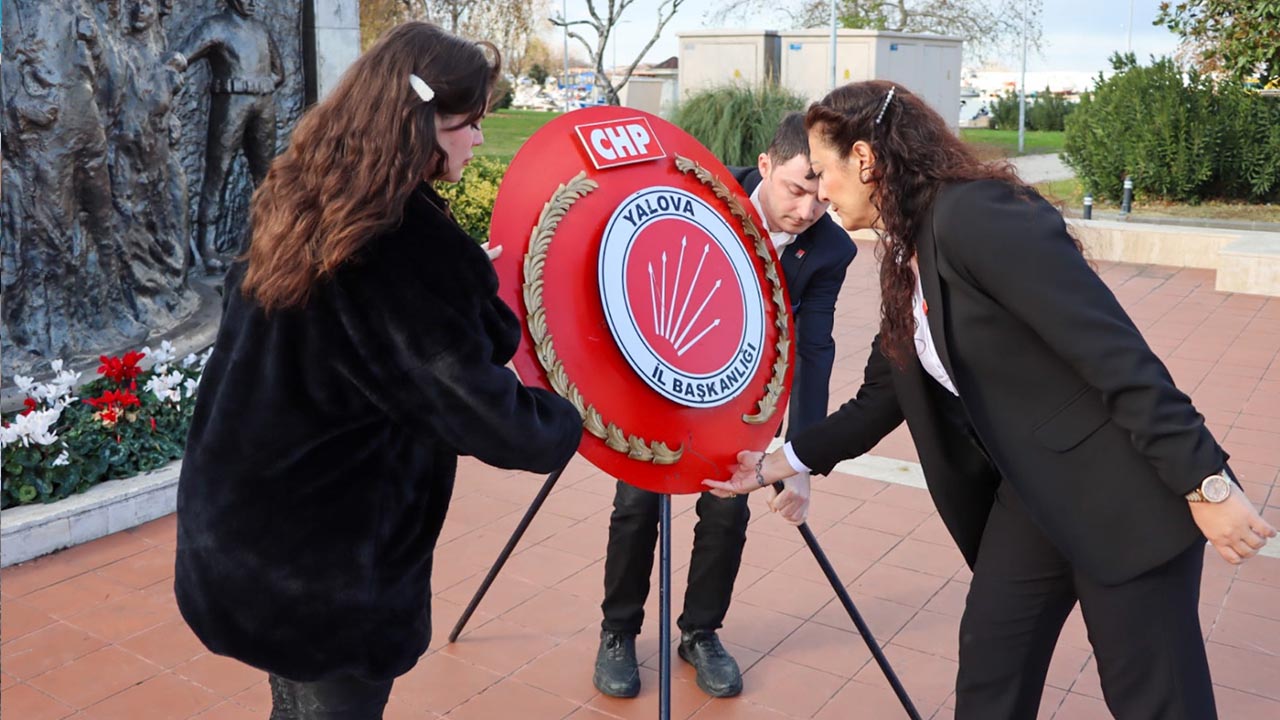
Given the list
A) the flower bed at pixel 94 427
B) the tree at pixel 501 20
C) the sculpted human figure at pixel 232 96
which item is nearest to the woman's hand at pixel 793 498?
the flower bed at pixel 94 427

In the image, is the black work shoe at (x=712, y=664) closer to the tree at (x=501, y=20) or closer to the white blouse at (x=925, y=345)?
the white blouse at (x=925, y=345)

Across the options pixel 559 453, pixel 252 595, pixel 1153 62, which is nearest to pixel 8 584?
pixel 252 595

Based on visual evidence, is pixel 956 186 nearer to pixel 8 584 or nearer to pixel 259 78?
pixel 8 584

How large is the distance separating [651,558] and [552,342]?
3.96ft

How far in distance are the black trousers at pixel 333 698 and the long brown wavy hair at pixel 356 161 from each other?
0.72 m

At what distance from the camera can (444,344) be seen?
1869 millimetres

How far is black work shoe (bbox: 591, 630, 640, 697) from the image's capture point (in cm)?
336

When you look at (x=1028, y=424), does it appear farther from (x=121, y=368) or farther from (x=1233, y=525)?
(x=121, y=368)

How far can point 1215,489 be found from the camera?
2020 millimetres

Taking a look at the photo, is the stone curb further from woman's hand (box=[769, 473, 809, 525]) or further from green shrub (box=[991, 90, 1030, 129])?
green shrub (box=[991, 90, 1030, 129])

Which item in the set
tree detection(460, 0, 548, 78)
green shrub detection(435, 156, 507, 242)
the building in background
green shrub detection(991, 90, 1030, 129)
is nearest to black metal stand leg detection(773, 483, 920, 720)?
green shrub detection(435, 156, 507, 242)

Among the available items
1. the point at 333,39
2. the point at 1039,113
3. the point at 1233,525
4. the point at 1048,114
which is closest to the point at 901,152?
the point at 1233,525

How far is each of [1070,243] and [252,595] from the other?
1.55 metres

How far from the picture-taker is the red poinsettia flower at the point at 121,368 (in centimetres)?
476
